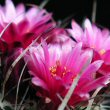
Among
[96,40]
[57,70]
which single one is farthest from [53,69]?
[96,40]

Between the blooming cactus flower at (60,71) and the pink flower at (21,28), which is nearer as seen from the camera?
the blooming cactus flower at (60,71)

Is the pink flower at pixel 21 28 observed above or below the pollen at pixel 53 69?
above

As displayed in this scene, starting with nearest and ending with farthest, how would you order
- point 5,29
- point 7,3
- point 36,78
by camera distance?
point 36,78, point 5,29, point 7,3

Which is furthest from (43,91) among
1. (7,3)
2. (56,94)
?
(7,3)

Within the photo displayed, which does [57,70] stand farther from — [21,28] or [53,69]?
[21,28]

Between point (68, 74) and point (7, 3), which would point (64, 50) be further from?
point (7, 3)
